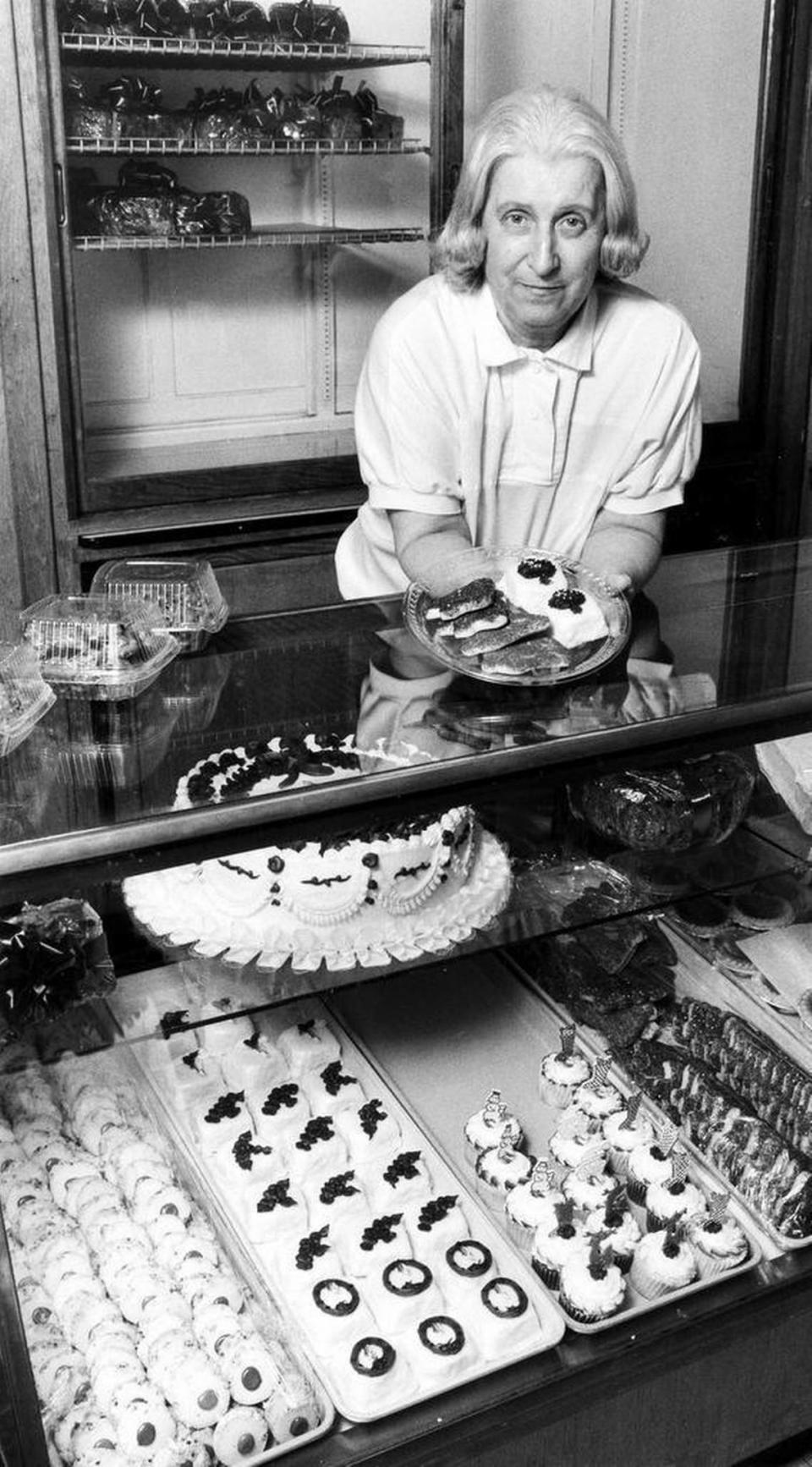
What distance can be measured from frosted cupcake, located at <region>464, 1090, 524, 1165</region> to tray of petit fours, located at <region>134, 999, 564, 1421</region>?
0.05 meters

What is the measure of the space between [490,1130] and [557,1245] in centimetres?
19

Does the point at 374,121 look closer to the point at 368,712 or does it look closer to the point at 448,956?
the point at 368,712

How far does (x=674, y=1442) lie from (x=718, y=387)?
125 inches

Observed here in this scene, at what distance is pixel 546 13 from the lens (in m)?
3.95

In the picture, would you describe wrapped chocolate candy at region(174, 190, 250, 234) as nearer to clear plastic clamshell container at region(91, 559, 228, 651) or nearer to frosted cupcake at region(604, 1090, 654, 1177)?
clear plastic clamshell container at region(91, 559, 228, 651)

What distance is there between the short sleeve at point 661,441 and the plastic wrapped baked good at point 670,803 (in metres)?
0.71

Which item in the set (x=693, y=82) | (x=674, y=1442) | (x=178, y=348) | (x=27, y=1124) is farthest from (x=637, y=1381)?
(x=693, y=82)

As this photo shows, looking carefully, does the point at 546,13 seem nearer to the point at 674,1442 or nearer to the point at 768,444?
the point at 768,444

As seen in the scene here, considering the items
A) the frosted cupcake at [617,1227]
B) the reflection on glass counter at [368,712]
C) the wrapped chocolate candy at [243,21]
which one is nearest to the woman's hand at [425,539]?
the reflection on glass counter at [368,712]

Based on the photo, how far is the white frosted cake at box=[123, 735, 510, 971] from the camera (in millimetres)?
1391

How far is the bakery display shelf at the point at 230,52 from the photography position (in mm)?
3117

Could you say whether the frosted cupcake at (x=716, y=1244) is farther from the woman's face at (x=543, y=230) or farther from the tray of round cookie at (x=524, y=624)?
the woman's face at (x=543, y=230)

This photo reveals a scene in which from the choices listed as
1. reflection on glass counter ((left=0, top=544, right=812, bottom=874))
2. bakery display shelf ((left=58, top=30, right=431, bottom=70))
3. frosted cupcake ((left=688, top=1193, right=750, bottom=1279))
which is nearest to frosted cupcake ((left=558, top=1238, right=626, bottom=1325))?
frosted cupcake ((left=688, top=1193, right=750, bottom=1279))

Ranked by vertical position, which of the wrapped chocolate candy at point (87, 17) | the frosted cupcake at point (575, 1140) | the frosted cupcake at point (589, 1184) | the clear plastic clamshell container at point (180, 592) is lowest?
the frosted cupcake at point (589, 1184)
